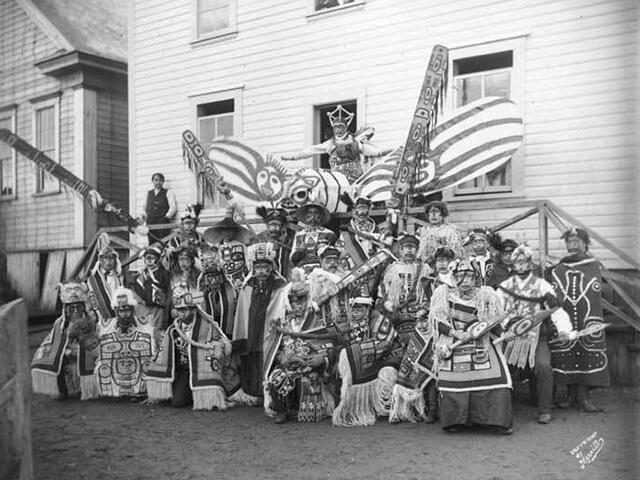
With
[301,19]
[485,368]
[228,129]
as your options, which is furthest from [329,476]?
[228,129]

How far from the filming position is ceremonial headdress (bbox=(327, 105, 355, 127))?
20.6 feet

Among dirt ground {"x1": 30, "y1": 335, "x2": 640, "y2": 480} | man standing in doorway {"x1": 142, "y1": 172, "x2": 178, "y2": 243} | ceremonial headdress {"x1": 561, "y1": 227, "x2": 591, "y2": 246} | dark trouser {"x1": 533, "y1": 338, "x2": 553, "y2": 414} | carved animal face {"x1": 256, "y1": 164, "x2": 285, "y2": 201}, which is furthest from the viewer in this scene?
man standing in doorway {"x1": 142, "y1": 172, "x2": 178, "y2": 243}

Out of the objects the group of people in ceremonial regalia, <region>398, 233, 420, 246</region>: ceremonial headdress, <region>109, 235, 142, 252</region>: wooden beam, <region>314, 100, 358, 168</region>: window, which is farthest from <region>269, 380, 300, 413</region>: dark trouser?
<region>109, 235, 142, 252</region>: wooden beam

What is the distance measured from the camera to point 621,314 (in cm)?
487

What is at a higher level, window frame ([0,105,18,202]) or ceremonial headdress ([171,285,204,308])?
window frame ([0,105,18,202])

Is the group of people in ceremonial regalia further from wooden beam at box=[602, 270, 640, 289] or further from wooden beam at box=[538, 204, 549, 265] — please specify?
wooden beam at box=[538, 204, 549, 265]

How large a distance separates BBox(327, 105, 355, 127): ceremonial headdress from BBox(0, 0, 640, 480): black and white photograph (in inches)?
0.9

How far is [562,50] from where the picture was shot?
4.92m

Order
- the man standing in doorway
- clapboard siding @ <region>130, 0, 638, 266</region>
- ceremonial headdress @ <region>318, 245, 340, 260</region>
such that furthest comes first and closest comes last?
the man standing in doorway < ceremonial headdress @ <region>318, 245, 340, 260</region> < clapboard siding @ <region>130, 0, 638, 266</region>

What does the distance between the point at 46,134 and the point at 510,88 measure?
12.5ft

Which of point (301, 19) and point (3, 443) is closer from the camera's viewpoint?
point (3, 443)

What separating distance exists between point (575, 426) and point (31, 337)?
4.57 metres

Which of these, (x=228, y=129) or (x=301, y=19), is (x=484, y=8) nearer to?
(x=301, y=19)

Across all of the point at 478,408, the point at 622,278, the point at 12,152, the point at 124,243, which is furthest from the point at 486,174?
the point at 124,243
